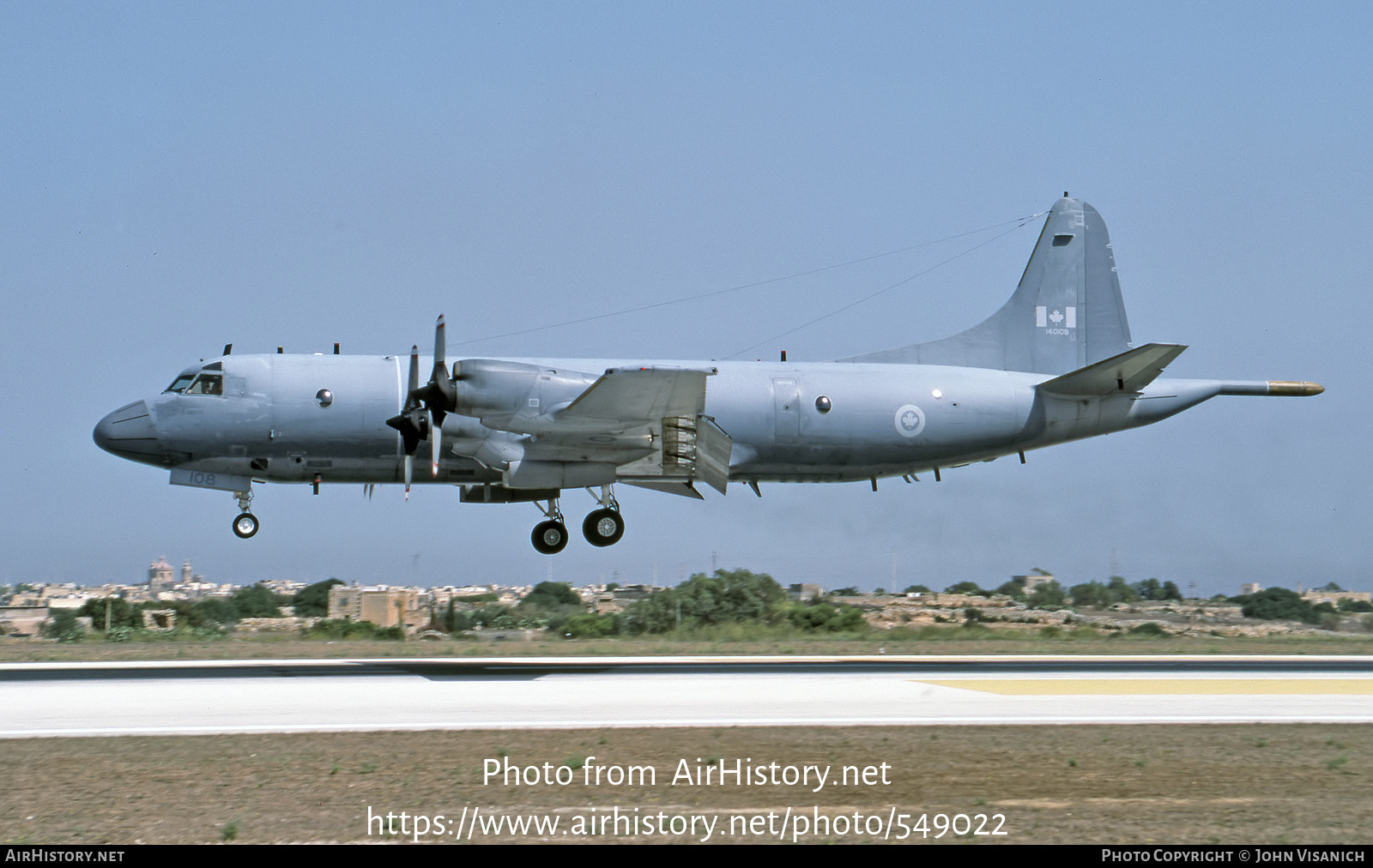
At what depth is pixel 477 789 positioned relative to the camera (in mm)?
12828

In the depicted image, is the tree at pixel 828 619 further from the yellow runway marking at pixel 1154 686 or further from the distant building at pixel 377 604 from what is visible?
the yellow runway marking at pixel 1154 686

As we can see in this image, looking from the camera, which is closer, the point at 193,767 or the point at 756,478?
the point at 193,767

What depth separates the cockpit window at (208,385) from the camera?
27172 mm

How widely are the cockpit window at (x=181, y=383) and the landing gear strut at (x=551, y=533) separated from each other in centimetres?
847

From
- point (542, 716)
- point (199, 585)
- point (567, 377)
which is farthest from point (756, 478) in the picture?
point (199, 585)

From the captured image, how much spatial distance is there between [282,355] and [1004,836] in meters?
21.4

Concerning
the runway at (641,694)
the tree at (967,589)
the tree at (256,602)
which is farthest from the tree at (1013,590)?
the tree at (256,602)

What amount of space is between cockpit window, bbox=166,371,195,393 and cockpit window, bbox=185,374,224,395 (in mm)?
147

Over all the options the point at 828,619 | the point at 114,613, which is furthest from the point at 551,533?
the point at 114,613

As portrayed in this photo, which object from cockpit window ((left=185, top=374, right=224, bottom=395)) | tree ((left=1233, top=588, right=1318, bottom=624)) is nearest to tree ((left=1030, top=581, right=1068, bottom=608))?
tree ((left=1233, top=588, right=1318, bottom=624))

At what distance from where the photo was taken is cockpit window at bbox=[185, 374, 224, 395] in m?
27.2

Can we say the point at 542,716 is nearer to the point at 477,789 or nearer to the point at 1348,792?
the point at 477,789

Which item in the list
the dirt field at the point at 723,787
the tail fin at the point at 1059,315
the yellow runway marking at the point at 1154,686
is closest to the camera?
the dirt field at the point at 723,787

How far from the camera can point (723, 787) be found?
13.1 m
